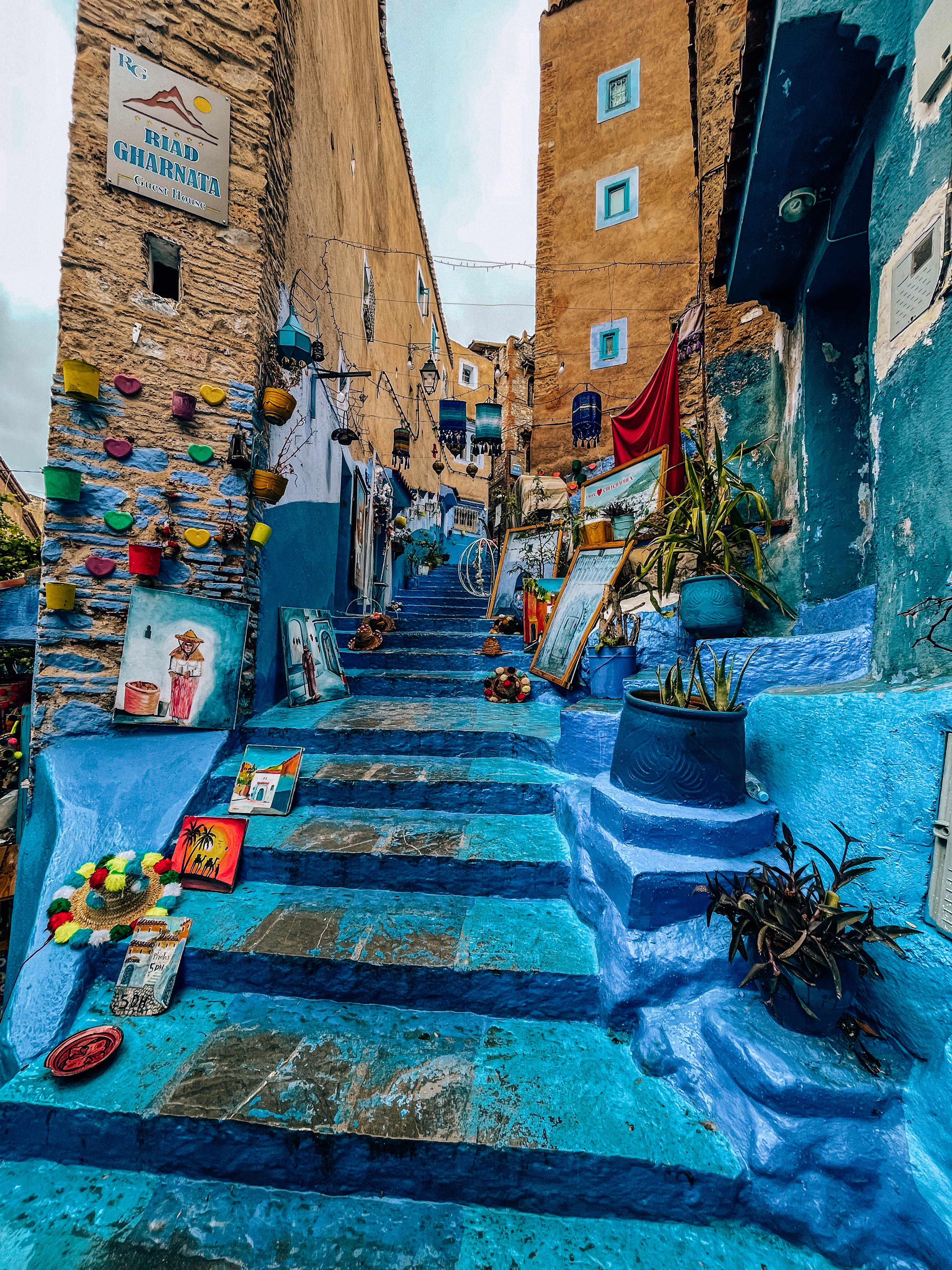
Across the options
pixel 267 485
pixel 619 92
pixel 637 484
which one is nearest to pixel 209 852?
pixel 267 485

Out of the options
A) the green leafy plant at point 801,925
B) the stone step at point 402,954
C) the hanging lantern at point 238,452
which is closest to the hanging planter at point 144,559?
the hanging lantern at point 238,452

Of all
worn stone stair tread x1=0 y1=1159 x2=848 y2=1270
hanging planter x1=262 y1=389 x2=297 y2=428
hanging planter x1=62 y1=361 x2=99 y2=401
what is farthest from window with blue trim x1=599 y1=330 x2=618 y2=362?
worn stone stair tread x1=0 y1=1159 x2=848 y2=1270

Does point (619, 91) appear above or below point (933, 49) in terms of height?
above

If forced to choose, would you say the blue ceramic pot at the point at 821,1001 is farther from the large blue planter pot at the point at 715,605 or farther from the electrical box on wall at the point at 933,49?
the electrical box on wall at the point at 933,49

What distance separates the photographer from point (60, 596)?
10.1ft

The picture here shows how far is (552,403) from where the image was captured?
12.1 m

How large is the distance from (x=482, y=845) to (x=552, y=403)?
38.6ft

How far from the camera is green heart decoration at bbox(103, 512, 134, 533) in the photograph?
10.5 feet

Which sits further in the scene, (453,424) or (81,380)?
(453,424)

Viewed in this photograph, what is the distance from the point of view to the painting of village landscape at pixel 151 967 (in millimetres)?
1947

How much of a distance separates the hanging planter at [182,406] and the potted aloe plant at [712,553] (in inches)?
127

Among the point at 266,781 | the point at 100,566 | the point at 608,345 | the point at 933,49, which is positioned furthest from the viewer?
the point at 608,345

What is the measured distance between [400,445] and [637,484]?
6368 millimetres

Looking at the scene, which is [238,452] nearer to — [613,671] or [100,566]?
[100,566]
